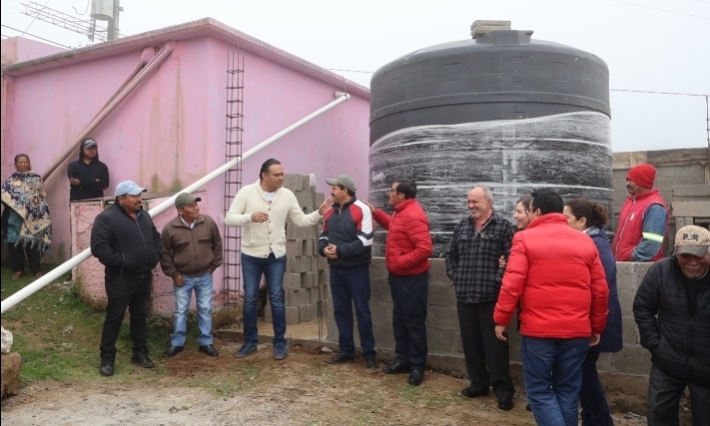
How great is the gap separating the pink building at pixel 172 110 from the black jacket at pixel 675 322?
14.8 ft

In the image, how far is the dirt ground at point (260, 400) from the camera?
414 centimetres

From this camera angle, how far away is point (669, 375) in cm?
346

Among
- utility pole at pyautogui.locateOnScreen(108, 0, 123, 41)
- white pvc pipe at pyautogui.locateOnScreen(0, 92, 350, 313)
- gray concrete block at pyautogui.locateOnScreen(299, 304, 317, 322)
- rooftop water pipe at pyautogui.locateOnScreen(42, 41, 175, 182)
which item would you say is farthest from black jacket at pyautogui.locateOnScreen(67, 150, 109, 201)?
utility pole at pyautogui.locateOnScreen(108, 0, 123, 41)

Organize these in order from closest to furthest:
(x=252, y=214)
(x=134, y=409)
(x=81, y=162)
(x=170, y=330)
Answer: (x=134, y=409)
(x=252, y=214)
(x=170, y=330)
(x=81, y=162)

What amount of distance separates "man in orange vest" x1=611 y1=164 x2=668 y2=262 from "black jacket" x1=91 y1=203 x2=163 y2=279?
13.5 ft

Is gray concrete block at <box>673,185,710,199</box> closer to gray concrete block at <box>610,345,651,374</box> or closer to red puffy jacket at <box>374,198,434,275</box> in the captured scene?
gray concrete block at <box>610,345,651,374</box>

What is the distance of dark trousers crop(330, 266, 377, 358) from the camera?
5.34 metres

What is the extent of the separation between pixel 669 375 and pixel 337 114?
20.9ft

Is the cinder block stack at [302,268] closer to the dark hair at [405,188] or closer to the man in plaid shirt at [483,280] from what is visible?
the dark hair at [405,188]

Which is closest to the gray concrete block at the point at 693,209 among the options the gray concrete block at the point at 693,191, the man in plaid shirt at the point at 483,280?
the gray concrete block at the point at 693,191

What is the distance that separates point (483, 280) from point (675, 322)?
1.37 m

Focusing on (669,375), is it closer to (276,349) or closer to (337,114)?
(276,349)

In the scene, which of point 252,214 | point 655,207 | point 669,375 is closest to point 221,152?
point 252,214

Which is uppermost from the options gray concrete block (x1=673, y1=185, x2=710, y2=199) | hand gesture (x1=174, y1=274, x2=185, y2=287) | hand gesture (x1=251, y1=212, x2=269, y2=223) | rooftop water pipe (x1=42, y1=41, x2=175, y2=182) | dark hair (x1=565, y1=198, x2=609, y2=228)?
rooftop water pipe (x1=42, y1=41, x2=175, y2=182)
